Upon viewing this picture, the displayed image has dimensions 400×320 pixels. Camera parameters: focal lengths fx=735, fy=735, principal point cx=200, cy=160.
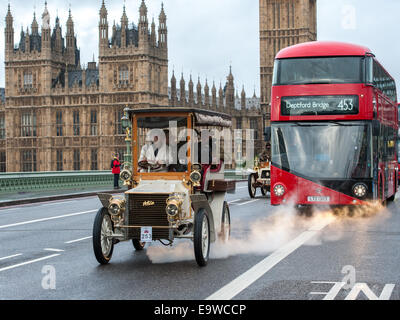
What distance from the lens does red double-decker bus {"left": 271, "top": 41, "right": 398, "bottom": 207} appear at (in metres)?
15.5

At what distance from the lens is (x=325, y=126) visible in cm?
1573

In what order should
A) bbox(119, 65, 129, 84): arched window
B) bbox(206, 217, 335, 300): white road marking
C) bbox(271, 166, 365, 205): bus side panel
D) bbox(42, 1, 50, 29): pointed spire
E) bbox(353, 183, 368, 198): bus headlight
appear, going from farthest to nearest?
bbox(42, 1, 50, 29): pointed spire → bbox(119, 65, 129, 84): arched window → bbox(271, 166, 365, 205): bus side panel → bbox(353, 183, 368, 198): bus headlight → bbox(206, 217, 335, 300): white road marking

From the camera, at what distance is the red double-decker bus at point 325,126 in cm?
1553

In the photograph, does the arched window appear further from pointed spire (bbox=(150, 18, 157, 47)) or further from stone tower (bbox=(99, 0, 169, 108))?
pointed spire (bbox=(150, 18, 157, 47))

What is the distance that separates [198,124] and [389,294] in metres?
4.00

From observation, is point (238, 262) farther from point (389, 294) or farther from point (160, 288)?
point (389, 294)

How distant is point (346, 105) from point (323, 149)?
106 cm

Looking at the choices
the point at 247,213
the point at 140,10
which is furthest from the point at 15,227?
the point at 140,10

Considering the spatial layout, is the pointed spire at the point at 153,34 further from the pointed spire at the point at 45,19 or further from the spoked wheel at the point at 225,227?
the spoked wheel at the point at 225,227

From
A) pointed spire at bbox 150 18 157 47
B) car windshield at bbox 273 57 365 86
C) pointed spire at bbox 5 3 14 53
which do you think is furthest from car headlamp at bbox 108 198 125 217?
pointed spire at bbox 5 3 14 53

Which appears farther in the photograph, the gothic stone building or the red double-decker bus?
the gothic stone building

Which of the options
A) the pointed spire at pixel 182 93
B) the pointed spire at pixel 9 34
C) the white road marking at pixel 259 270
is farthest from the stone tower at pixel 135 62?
the white road marking at pixel 259 270

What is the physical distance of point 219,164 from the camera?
35.7ft
